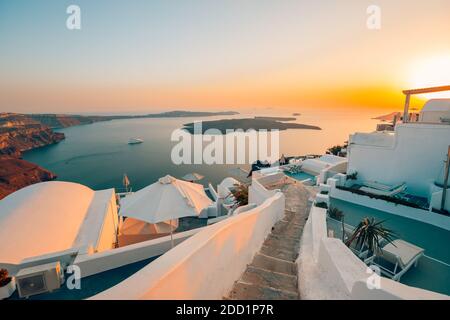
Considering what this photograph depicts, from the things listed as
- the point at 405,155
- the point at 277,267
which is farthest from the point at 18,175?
the point at 405,155

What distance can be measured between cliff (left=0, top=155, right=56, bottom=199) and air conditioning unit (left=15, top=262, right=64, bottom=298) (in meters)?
52.8

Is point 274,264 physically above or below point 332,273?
below

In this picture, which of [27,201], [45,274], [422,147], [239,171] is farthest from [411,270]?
[239,171]

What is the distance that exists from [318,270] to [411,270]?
11.5ft

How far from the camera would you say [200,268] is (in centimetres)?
259

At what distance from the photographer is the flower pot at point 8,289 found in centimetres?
400

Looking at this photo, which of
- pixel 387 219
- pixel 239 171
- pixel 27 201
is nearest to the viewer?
pixel 27 201

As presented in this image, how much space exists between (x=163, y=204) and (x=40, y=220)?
4.09m

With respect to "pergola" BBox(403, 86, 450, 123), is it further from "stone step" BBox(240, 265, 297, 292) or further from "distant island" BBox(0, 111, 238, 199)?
"distant island" BBox(0, 111, 238, 199)

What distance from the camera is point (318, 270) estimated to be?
4.10 meters

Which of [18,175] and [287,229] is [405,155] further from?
[18,175]

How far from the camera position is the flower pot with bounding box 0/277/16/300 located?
13.1 feet

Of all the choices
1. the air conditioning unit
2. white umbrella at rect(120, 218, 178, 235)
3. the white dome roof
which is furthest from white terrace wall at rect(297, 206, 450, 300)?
the white dome roof

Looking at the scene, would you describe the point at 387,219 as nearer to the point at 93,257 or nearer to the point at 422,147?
the point at 422,147
